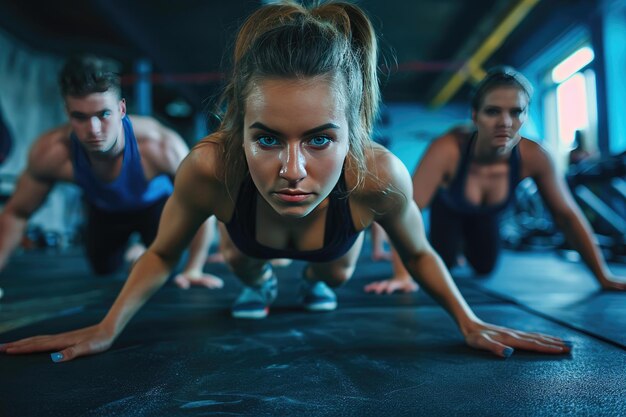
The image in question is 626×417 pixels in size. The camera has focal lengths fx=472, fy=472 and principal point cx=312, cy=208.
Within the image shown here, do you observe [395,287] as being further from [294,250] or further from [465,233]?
[294,250]

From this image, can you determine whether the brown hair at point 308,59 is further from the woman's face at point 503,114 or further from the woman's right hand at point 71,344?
the woman's right hand at point 71,344

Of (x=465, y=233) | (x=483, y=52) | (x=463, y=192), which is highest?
(x=483, y=52)

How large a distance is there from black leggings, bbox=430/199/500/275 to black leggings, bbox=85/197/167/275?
52.4 inches

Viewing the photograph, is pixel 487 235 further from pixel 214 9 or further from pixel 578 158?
pixel 214 9

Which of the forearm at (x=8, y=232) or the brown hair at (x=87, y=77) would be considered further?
the forearm at (x=8, y=232)

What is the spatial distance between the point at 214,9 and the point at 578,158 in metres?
4.10

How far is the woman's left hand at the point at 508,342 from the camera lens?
105 cm

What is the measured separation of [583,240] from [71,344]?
71.8 inches

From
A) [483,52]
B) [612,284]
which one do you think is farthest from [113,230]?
[483,52]

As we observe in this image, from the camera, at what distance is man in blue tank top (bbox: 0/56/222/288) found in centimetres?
102

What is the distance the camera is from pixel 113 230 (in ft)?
7.05

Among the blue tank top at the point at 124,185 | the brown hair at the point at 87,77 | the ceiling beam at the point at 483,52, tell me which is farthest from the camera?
the ceiling beam at the point at 483,52

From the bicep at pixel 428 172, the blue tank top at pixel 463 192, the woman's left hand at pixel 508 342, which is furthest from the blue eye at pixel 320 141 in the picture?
the bicep at pixel 428 172

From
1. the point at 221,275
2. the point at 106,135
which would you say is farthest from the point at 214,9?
the point at 106,135
